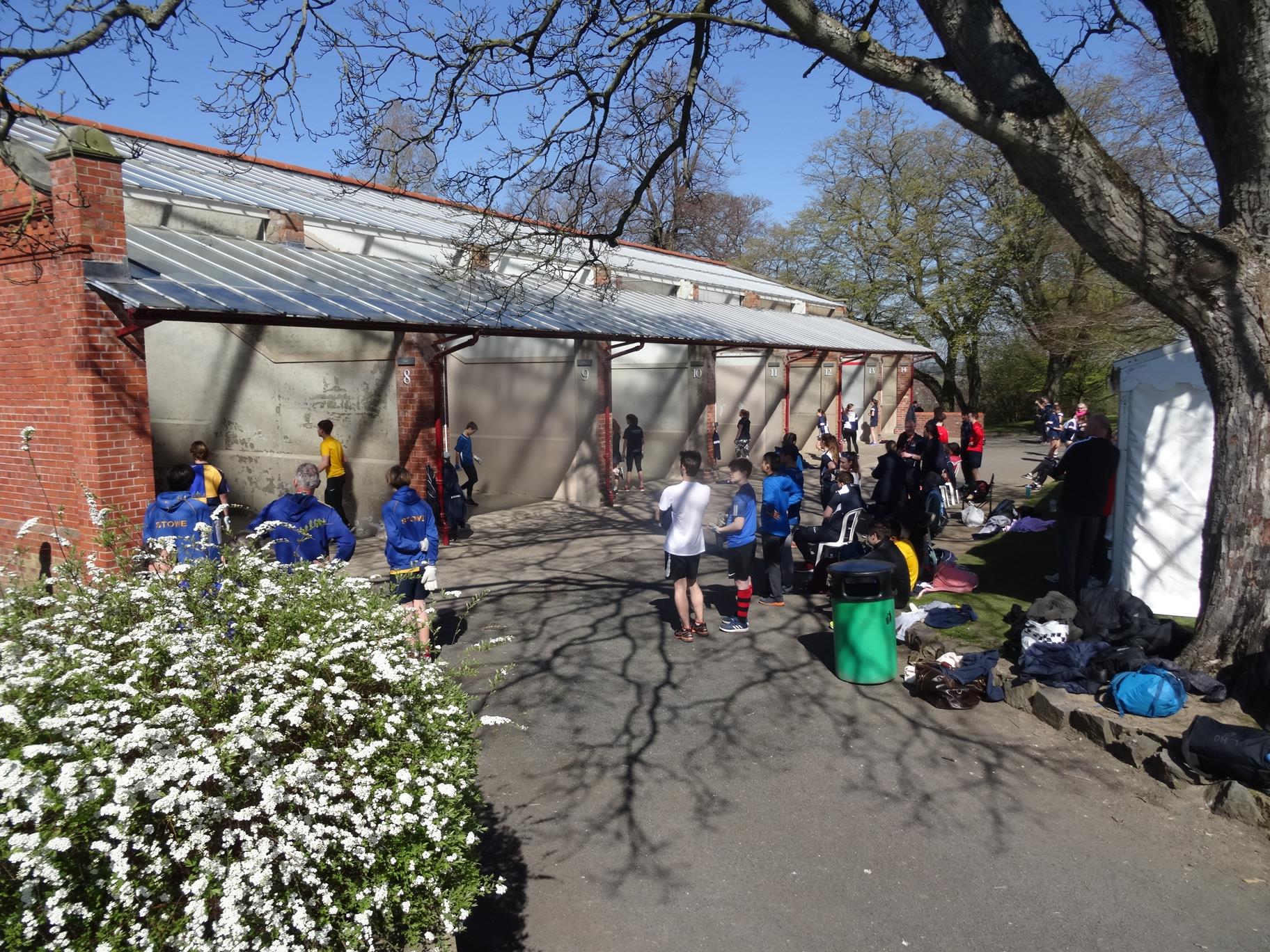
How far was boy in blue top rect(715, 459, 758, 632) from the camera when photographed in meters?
8.24

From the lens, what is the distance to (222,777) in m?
2.84

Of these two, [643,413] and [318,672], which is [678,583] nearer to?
[318,672]

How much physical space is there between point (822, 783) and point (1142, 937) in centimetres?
191

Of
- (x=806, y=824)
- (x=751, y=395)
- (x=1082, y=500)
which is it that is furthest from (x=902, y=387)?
(x=806, y=824)

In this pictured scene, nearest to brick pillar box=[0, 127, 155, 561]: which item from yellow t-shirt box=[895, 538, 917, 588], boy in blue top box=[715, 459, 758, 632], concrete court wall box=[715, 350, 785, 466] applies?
boy in blue top box=[715, 459, 758, 632]

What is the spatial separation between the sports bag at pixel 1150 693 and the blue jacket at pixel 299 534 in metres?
5.73

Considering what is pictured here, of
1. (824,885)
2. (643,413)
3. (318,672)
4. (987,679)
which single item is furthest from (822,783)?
(643,413)

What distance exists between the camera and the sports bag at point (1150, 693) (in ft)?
19.8

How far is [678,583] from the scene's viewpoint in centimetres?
817

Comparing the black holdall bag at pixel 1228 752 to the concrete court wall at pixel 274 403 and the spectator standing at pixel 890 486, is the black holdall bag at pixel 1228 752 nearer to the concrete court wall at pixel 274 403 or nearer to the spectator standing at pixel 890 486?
the spectator standing at pixel 890 486

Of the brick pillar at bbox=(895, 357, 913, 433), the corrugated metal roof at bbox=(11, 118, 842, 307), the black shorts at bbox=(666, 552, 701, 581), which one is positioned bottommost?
the black shorts at bbox=(666, 552, 701, 581)

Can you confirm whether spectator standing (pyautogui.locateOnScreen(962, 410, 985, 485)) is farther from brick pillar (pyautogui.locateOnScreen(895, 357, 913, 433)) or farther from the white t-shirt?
brick pillar (pyautogui.locateOnScreen(895, 357, 913, 433))

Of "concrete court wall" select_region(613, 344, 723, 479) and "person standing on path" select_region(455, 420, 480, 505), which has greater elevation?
"concrete court wall" select_region(613, 344, 723, 479)

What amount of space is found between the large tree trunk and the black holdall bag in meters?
1.12
